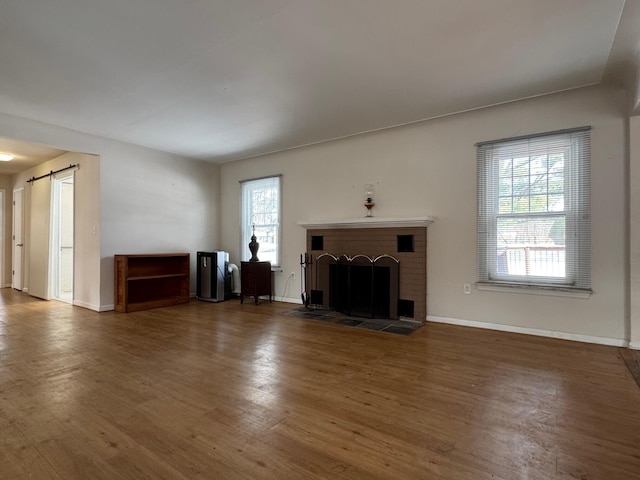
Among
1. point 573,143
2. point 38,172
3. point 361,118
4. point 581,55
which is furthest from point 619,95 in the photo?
point 38,172

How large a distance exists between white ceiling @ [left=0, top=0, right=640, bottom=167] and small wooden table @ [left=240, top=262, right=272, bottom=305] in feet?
7.56

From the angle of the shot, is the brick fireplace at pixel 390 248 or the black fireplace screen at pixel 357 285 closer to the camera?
the brick fireplace at pixel 390 248

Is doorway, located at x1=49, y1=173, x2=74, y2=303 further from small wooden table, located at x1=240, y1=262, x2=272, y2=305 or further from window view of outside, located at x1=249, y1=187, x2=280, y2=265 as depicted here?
window view of outside, located at x1=249, y1=187, x2=280, y2=265

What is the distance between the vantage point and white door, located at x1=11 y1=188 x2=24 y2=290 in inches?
280

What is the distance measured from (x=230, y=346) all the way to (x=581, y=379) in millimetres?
2948

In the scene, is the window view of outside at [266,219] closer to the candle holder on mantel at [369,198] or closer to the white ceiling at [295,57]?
the candle holder on mantel at [369,198]

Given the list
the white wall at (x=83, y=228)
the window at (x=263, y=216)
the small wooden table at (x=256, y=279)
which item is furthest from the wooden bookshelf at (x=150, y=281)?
the window at (x=263, y=216)

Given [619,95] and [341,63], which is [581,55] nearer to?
[619,95]

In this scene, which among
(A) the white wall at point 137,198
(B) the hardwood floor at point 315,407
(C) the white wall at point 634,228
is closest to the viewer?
(B) the hardwood floor at point 315,407

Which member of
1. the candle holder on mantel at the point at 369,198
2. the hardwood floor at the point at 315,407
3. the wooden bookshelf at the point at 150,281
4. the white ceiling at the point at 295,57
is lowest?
the hardwood floor at the point at 315,407

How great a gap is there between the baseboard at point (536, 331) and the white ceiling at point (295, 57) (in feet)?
8.16

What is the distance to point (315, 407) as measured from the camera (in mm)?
2100

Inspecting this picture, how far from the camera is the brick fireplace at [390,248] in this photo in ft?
14.1

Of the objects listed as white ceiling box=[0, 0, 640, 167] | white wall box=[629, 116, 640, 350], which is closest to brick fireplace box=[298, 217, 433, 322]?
white ceiling box=[0, 0, 640, 167]
